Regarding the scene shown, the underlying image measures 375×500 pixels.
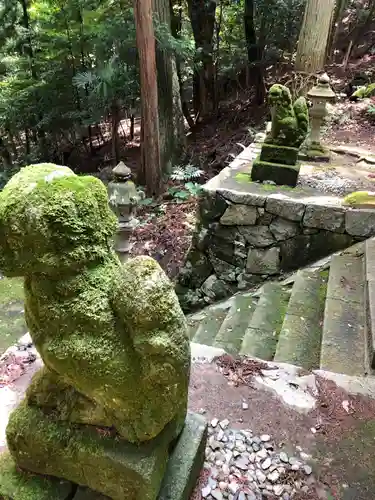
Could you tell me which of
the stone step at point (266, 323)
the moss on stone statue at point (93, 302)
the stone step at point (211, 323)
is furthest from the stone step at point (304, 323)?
Answer: the moss on stone statue at point (93, 302)

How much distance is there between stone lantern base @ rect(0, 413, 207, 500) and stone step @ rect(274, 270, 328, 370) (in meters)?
1.25

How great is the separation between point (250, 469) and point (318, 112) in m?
4.62

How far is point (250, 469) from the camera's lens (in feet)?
7.09

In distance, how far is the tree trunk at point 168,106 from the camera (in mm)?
7713

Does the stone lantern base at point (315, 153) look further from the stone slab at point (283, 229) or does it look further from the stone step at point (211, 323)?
the stone step at point (211, 323)

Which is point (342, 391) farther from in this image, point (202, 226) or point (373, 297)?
point (202, 226)

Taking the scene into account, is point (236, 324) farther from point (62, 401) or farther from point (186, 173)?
point (186, 173)

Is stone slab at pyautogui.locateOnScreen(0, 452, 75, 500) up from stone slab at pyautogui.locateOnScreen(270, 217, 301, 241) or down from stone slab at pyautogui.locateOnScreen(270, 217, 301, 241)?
up

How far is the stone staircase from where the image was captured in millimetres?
3027

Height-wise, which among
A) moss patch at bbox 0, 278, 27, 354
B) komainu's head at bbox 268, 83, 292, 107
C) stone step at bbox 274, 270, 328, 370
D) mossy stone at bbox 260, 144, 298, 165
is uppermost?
komainu's head at bbox 268, 83, 292, 107

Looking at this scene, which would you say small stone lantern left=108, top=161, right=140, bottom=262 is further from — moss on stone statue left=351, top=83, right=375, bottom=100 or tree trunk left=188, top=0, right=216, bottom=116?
moss on stone statue left=351, top=83, right=375, bottom=100

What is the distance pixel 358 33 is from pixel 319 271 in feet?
30.9

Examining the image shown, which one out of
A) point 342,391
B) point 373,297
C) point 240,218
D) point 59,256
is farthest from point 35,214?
point 240,218

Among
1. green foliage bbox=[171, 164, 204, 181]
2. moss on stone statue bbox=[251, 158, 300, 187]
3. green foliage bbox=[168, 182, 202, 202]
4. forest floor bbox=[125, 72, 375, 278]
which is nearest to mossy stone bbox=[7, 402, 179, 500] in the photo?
moss on stone statue bbox=[251, 158, 300, 187]
